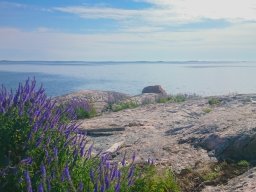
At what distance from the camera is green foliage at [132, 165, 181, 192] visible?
5.84 metres

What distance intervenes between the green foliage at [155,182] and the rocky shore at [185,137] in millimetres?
525

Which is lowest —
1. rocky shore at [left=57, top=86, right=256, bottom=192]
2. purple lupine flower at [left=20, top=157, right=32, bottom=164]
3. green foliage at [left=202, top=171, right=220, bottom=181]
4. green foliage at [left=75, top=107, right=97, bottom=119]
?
green foliage at [left=75, top=107, right=97, bottom=119]

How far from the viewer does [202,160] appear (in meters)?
7.72

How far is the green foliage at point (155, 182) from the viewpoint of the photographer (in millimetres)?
5836

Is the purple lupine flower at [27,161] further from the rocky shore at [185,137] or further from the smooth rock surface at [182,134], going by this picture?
the smooth rock surface at [182,134]

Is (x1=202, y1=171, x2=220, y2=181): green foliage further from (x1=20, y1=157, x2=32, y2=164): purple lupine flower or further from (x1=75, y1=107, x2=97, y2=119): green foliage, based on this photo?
(x1=75, y1=107, x2=97, y2=119): green foliage

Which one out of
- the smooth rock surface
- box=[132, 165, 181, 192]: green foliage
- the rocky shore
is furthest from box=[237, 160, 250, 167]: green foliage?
box=[132, 165, 181, 192]: green foliage

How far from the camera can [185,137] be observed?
9102 mm

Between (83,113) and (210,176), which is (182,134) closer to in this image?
(210,176)

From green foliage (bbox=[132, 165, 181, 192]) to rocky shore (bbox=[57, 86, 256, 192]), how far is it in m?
0.53

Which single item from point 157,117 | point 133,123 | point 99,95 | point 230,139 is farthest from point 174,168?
point 99,95

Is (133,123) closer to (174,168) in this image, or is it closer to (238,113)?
(238,113)

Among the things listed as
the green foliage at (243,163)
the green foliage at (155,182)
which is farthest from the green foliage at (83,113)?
the green foliage at (155,182)

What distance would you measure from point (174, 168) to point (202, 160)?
625mm
